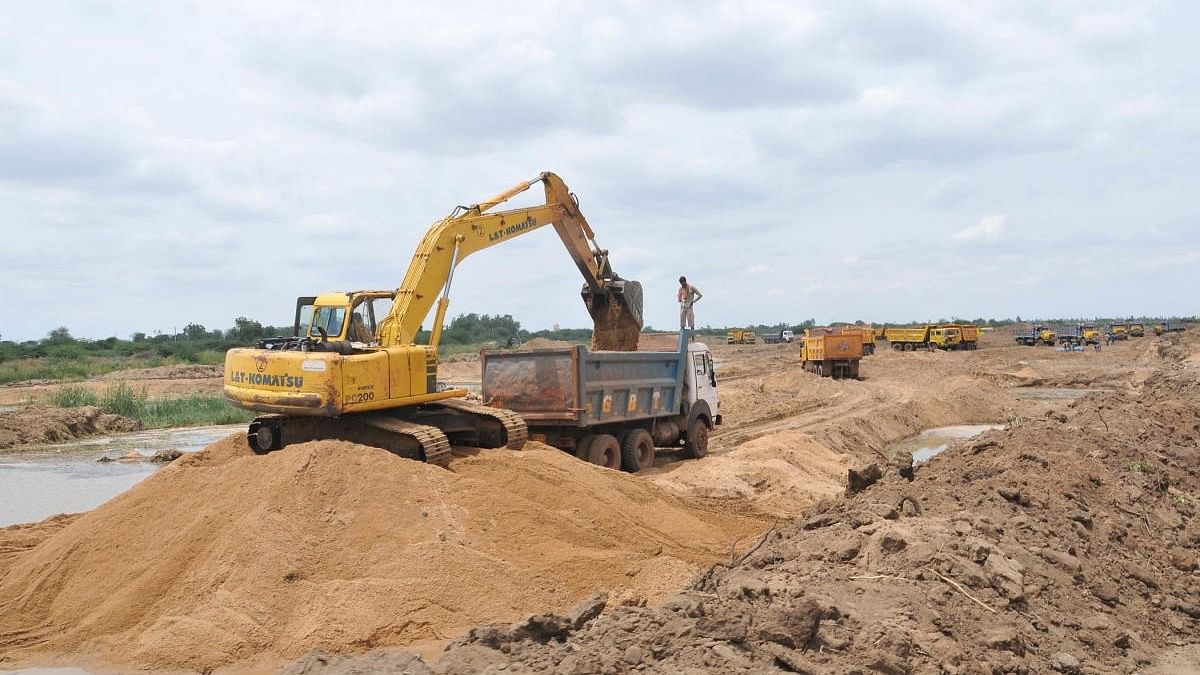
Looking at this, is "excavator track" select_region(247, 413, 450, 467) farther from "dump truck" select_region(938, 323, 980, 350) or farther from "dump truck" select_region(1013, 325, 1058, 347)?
"dump truck" select_region(1013, 325, 1058, 347)

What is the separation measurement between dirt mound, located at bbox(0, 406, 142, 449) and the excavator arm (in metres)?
14.4

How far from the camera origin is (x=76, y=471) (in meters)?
17.0

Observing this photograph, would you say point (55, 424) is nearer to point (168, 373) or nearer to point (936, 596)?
point (936, 596)

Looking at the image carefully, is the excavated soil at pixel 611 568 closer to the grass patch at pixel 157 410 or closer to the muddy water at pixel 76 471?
the muddy water at pixel 76 471

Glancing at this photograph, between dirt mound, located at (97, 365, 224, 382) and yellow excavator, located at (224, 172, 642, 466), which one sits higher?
yellow excavator, located at (224, 172, 642, 466)

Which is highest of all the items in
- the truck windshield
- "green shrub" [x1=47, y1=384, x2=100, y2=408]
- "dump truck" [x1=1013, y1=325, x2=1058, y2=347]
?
the truck windshield

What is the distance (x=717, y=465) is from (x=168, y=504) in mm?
8063

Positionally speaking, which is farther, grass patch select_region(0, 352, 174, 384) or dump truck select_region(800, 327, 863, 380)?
grass patch select_region(0, 352, 174, 384)

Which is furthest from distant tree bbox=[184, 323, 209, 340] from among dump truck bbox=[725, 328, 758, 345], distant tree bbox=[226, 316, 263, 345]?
dump truck bbox=[725, 328, 758, 345]

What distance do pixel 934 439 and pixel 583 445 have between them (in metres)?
11.9

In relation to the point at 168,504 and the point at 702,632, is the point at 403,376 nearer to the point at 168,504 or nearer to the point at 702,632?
the point at 168,504

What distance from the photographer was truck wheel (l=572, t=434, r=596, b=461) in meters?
13.8

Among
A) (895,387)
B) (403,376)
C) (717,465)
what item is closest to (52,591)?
(403,376)

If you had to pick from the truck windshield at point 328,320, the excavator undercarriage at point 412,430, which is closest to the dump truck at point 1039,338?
the excavator undercarriage at point 412,430
